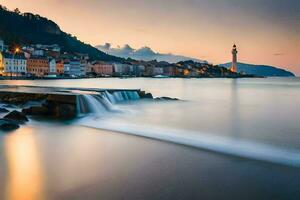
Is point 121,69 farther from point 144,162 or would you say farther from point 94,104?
point 144,162

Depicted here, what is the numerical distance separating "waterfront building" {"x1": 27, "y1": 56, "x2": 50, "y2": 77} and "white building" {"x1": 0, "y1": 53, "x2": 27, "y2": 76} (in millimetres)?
5578

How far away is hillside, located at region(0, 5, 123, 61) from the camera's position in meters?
149

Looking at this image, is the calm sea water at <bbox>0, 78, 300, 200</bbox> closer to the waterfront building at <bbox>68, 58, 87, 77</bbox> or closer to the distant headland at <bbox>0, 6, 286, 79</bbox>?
the distant headland at <bbox>0, 6, 286, 79</bbox>

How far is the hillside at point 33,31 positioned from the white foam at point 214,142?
136 metres

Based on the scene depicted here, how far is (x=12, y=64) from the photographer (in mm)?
91062

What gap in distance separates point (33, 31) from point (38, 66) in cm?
6435

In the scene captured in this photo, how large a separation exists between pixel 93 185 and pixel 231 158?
3.92m

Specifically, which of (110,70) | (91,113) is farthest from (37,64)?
(91,113)

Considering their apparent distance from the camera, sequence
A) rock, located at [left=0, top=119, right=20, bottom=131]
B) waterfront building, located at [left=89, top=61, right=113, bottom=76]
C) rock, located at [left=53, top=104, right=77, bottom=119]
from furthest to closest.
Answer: waterfront building, located at [left=89, top=61, right=113, bottom=76]
rock, located at [left=53, top=104, right=77, bottom=119]
rock, located at [left=0, top=119, right=20, bottom=131]

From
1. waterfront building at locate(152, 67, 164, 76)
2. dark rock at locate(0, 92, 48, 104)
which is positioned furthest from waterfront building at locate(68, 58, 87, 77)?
dark rock at locate(0, 92, 48, 104)

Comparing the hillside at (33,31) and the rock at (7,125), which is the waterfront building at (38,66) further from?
the rock at (7,125)

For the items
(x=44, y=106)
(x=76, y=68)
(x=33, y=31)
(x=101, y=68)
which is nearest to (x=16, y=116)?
(x=44, y=106)

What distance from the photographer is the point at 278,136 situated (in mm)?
11789

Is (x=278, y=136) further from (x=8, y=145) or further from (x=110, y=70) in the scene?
(x=110, y=70)
